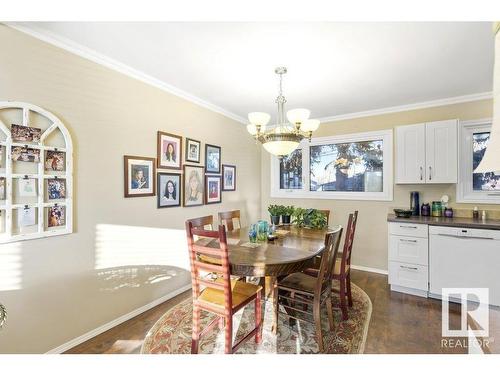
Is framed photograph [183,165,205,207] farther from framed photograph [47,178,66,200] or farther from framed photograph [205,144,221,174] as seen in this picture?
framed photograph [47,178,66,200]

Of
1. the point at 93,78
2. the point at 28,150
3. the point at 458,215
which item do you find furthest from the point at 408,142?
the point at 28,150

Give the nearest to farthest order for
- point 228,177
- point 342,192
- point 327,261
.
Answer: point 327,261 < point 228,177 < point 342,192

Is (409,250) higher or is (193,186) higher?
(193,186)

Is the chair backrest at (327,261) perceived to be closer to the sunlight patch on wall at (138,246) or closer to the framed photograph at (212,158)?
the sunlight patch on wall at (138,246)

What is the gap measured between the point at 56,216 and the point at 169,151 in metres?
1.33

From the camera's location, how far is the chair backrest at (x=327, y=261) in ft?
6.25

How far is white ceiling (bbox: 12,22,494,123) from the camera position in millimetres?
1865

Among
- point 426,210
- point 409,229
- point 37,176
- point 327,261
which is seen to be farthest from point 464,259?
point 37,176

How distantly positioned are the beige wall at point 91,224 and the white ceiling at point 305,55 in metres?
0.27

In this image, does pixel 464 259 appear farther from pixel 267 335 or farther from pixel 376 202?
pixel 267 335

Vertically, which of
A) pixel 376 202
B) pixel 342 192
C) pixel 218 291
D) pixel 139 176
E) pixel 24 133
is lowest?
pixel 218 291

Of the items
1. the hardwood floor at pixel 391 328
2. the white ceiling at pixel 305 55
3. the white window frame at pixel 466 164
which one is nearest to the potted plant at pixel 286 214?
the hardwood floor at pixel 391 328

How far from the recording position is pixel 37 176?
73.5 inches
